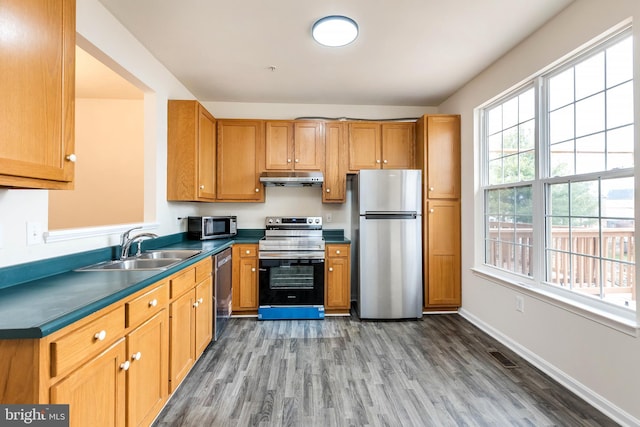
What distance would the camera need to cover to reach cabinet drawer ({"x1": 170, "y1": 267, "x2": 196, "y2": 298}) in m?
1.80

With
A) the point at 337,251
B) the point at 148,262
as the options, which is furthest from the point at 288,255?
the point at 148,262

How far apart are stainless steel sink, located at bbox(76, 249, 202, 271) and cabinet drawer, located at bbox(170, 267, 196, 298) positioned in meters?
0.10

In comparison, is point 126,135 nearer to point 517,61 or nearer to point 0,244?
point 0,244

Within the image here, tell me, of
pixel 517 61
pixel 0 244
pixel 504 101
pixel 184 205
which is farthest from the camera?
pixel 184 205

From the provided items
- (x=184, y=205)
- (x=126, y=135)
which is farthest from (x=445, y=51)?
(x=126, y=135)

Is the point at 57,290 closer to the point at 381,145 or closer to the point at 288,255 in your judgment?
the point at 288,255

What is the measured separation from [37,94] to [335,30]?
6.16ft

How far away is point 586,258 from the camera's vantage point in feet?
6.44

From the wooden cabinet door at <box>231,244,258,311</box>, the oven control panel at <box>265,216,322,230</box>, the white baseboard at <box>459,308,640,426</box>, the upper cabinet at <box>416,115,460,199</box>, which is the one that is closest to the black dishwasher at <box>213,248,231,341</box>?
the wooden cabinet door at <box>231,244,258,311</box>

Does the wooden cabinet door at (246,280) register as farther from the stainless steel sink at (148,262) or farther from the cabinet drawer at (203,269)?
the stainless steel sink at (148,262)

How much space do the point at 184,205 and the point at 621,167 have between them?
378 cm

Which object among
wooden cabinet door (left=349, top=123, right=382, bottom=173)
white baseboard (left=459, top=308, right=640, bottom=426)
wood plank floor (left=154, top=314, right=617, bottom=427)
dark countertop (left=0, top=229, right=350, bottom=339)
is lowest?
wood plank floor (left=154, top=314, right=617, bottom=427)

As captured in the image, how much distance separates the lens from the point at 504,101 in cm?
278

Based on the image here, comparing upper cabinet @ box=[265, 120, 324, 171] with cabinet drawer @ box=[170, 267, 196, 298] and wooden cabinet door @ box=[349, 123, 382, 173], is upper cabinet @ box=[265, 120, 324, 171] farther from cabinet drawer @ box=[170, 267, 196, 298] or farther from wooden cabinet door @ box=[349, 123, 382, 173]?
cabinet drawer @ box=[170, 267, 196, 298]
